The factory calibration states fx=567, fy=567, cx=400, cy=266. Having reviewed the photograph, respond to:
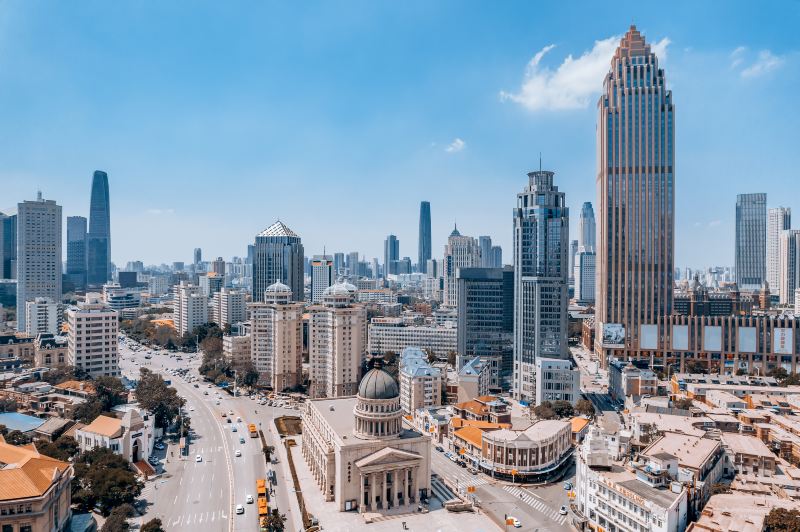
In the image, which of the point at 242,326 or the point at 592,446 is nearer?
Answer: the point at 592,446

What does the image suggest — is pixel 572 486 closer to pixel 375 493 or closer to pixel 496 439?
pixel 496 439

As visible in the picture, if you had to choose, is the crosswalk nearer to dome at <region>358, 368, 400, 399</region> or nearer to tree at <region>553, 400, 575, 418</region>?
dome at <region>358, 368, 400, 399</region>

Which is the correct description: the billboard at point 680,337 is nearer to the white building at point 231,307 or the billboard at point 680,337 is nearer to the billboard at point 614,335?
the billboard at point 614,335

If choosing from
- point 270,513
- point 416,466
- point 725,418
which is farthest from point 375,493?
point 725,418

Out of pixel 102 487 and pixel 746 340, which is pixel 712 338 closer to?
pixel 746 340

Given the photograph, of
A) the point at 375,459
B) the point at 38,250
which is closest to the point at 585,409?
the point at 375,459

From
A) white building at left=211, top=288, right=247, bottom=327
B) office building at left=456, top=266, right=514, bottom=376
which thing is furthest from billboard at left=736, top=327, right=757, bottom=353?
white building at left=211, top=288, right=247, bottom=327
